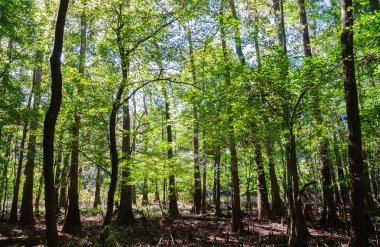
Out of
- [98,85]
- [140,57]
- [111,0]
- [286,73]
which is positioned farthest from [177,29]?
[286,73]

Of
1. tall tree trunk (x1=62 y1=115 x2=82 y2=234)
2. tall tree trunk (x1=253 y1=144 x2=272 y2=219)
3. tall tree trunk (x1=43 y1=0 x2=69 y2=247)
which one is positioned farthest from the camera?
tall tree trunk (x1=253 y1=144 x2=272 y2=219)

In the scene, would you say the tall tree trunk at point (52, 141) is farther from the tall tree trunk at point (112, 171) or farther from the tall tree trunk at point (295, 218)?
the tall tree trunk at point (295, 218)

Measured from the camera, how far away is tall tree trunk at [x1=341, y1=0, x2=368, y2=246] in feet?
23.2

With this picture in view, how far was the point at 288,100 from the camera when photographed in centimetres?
895

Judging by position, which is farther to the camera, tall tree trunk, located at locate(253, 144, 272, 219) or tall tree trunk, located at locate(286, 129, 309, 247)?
tall tree trunk, located at locate(253, 144, 272, 219)

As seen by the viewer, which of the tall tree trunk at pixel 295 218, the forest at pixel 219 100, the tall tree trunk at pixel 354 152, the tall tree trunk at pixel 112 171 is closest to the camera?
the tall tree trunk at pixel 354 152

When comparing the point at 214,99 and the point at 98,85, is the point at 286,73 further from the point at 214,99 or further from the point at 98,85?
the point at 98,85

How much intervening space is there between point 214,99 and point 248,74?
1.84 m

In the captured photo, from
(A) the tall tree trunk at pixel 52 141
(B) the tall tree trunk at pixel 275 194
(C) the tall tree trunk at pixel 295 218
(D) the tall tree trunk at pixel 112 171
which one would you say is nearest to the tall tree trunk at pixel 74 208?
(D) the tall tree trunk at pixel 112 171

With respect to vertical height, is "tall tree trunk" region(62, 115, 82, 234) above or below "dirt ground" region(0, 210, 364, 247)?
above

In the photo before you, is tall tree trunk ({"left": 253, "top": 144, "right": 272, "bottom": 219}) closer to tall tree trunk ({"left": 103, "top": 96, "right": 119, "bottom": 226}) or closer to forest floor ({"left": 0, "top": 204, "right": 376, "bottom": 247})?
forest floor ({"left": 0, "top": 204, "right": 376, "bottom": 247})

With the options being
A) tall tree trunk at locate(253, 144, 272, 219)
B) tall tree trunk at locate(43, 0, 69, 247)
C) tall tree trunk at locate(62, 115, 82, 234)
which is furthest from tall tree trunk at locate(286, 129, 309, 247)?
tall tree trunk at locate(62, 115, 82, 234)

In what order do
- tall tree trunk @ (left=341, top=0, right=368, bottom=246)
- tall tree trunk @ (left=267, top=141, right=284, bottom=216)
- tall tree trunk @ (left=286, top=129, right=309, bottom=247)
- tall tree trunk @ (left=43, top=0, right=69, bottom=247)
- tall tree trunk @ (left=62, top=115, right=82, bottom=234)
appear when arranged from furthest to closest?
tall tree trunk @ (left=267, top=141, right=284, bottom=216), tall tree trunk @ (left=62, top=115, right=82, bottom=234), tall tree trunk @ (left=286, top=129, right=309, bottom=247), tall tree trunk @ (left=341, top=0, right=368, bottom=246), tall tree trunk @ (left=43, top=0, right=69, bottom=247)

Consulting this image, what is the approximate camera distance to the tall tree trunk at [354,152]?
7070 millimetres
